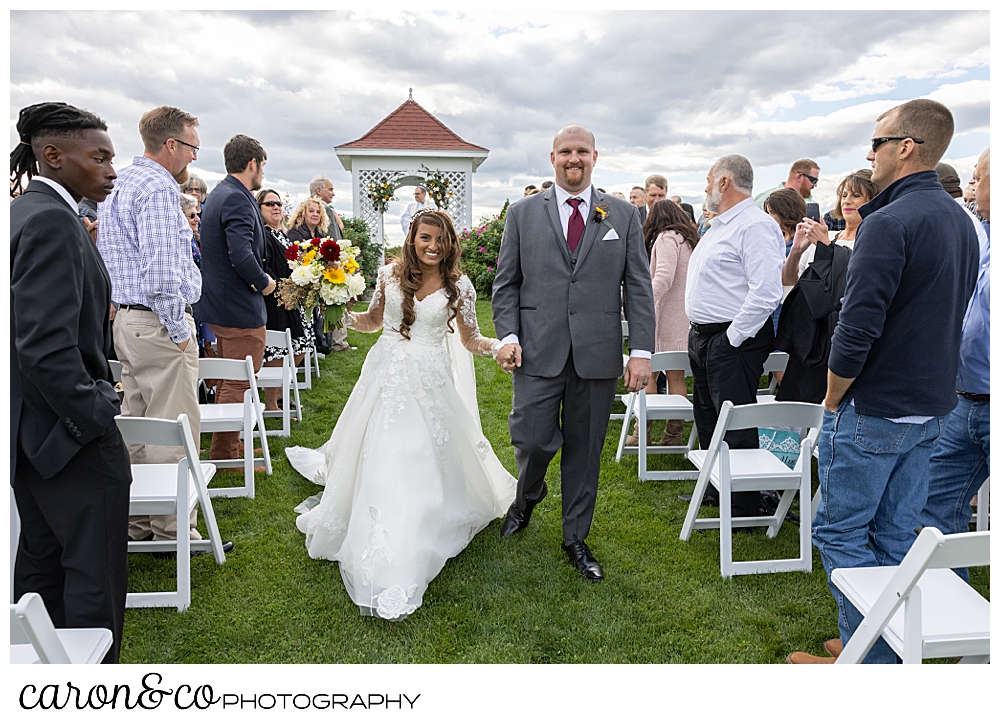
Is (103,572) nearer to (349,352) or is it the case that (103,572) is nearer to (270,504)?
(270,504)

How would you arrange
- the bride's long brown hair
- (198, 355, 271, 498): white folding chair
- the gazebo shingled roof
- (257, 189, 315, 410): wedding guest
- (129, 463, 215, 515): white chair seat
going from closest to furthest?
(129, 463, 215, 515): white chair seat < the bride's long brown hair < (198, 355, 271, 498): white folding chair < (257, 189, 315, 410): wedding guest < the gazebo shingled roof

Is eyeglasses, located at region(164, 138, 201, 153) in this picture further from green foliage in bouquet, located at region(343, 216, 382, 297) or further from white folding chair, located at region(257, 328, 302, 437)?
green foliage in bouquet, located at region(343, 216, 382, 297)

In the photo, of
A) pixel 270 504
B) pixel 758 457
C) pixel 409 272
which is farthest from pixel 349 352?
pixel 758 457

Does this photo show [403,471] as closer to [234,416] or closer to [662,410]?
[234,416]

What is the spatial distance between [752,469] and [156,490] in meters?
3.25

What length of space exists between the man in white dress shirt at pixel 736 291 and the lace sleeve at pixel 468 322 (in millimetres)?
1476

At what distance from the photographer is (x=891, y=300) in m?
2.53

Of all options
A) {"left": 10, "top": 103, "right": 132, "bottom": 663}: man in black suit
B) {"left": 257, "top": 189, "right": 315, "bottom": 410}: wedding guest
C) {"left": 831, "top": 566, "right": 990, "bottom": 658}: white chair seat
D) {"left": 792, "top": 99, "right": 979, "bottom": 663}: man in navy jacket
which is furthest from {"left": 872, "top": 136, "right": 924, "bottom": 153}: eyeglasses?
{"left": 257, "top": 189, "right": 315, "bottom": 410}: wedding guest

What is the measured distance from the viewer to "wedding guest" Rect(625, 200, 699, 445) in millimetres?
5965

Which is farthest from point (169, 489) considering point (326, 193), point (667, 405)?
point (326, 193)

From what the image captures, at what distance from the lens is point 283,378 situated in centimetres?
607

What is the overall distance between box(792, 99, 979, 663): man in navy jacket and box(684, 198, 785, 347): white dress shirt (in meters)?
1.39
